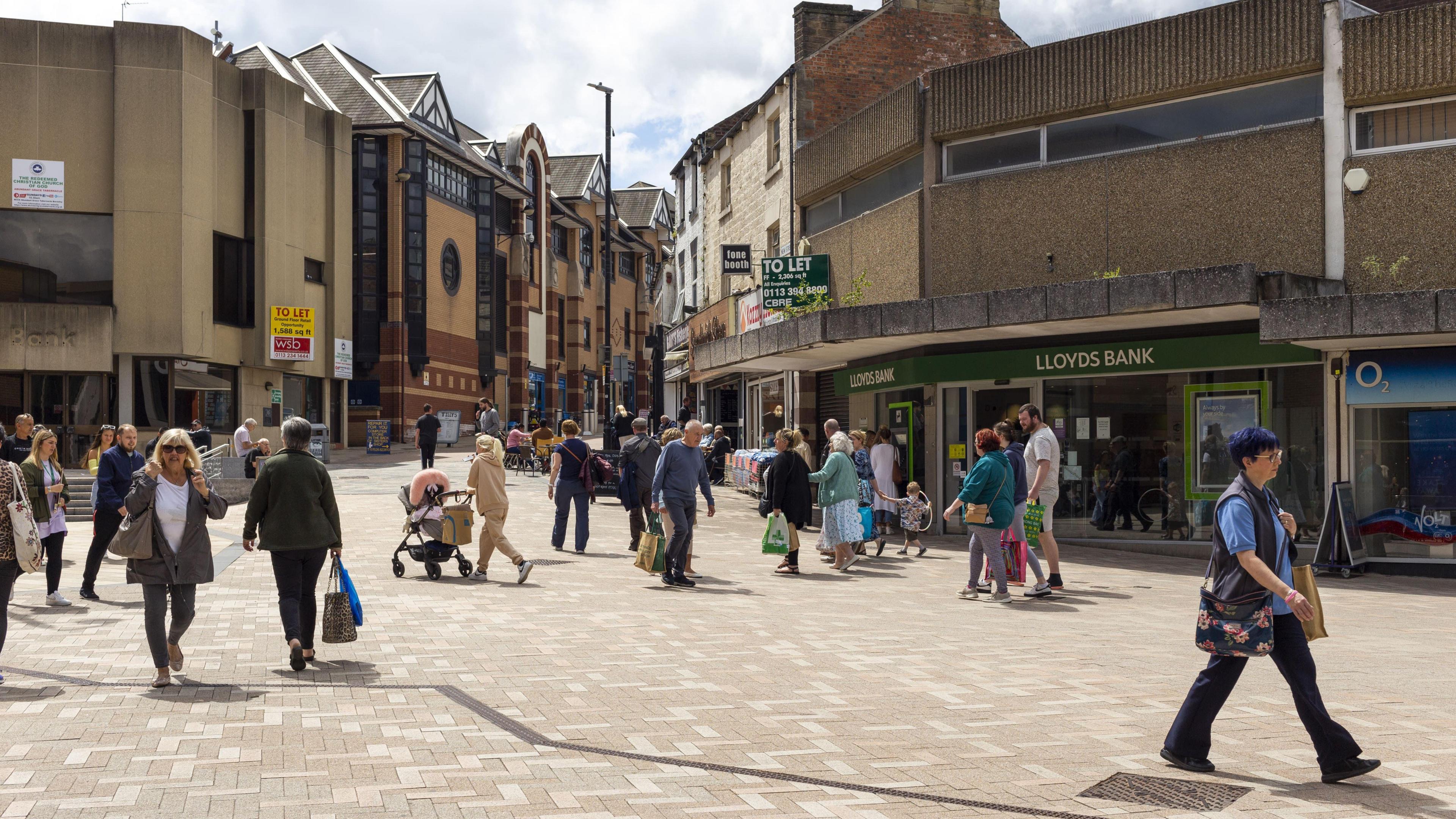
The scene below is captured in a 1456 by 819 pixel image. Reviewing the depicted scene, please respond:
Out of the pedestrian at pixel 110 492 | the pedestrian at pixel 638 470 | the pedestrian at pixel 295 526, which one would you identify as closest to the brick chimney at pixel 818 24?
the pedestrian at pixel 638 470

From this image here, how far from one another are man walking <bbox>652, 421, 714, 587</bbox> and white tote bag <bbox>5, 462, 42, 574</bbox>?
630cm

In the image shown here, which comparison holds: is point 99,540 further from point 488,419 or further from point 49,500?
point 488,419

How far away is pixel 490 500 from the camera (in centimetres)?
1387

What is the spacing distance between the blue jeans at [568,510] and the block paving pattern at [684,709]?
3564 millimetres

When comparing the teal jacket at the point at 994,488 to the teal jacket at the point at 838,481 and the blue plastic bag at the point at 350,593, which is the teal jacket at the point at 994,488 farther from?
the blue plastic bag at the point at 350,593

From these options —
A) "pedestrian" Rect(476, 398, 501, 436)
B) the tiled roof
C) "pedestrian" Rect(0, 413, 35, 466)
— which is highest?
the tiled roof

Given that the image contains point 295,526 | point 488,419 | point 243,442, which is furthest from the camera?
point 488,419

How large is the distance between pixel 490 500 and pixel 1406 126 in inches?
A: 464

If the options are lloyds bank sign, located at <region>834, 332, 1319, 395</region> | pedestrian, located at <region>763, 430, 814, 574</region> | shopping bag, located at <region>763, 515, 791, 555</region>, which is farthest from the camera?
lloyds bank sign, located at <region>834, 332, 1319, 395</region>

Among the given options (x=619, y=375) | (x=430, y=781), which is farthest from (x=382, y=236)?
(x=430, y=781)

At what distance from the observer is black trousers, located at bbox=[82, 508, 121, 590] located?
39.0 ft

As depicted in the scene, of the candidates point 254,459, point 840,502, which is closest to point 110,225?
point 254,459

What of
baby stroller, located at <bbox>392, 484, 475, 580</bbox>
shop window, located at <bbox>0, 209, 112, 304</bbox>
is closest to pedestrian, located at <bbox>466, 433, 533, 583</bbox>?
baby stroller, located at <bbox>392, 484, 475, 580</bbox>

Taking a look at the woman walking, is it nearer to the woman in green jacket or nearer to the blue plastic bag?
the woman in green jacket
